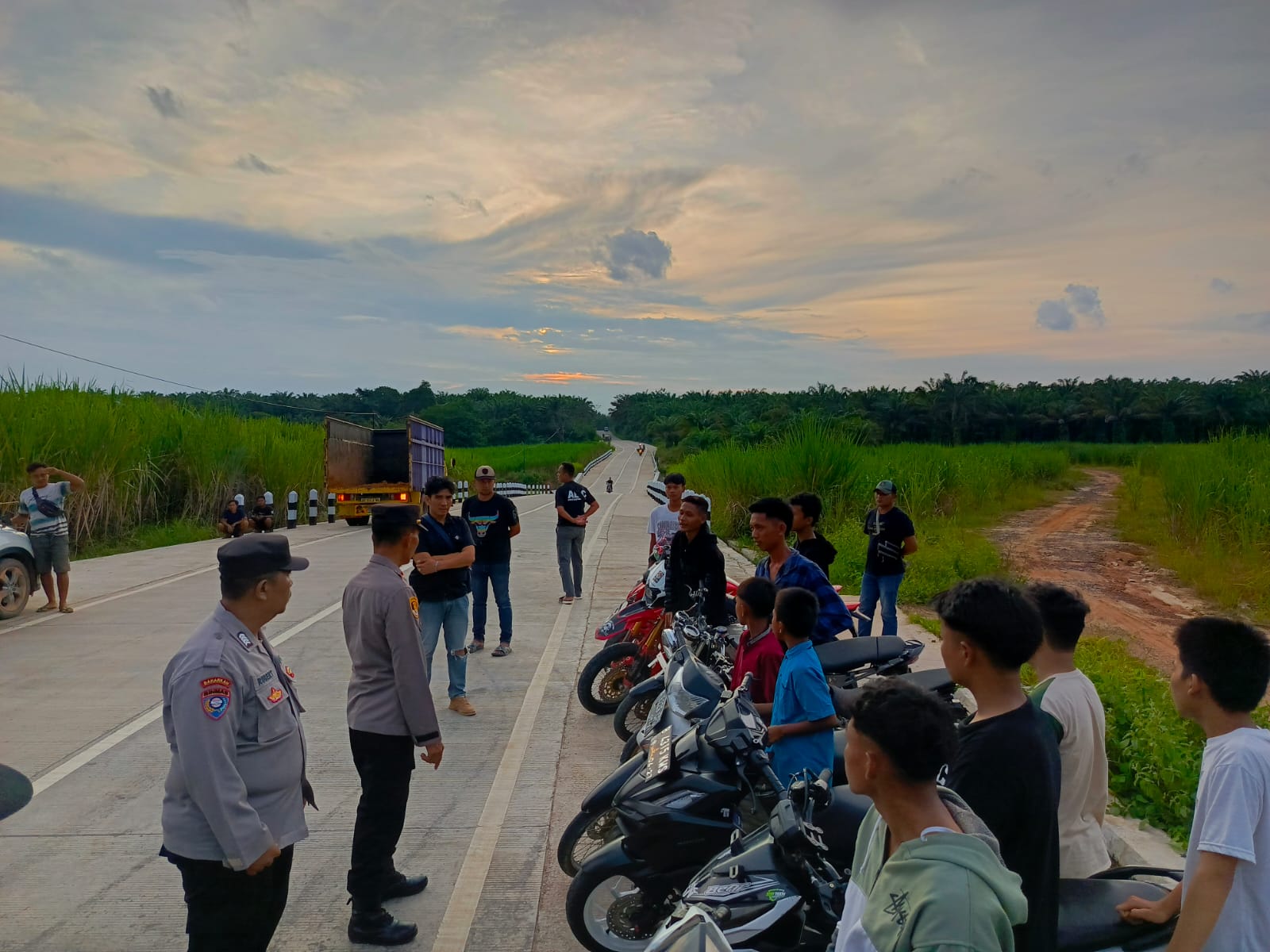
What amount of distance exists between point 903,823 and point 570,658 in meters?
6.75

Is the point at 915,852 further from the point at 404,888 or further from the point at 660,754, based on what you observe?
the point at 404,888

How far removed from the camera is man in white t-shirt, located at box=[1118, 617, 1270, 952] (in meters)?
2.14

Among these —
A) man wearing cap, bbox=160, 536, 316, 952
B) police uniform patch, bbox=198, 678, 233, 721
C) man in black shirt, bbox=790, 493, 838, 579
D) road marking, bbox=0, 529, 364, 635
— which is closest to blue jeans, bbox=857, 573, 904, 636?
man in black shirt, bbox=790, 493, 838, 579

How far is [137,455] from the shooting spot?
18609 millimetres

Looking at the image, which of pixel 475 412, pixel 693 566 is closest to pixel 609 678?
pixel 693 566

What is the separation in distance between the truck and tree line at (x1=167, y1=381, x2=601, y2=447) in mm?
26713

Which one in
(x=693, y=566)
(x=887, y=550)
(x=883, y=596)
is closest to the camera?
(x=693, y=566)

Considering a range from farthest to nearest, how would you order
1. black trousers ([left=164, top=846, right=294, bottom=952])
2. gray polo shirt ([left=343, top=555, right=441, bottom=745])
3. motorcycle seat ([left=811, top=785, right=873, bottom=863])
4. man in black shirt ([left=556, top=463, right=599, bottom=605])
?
man in black shirt ([left=556, top=463, right=599, bottom=605]) → gray polo shirt ([left=343, top=555, right=441, bottom=745]) → motorcycle seat ([left=811, top=785, right=873, bottom=863]) → black trousers ([left=164, top=846, right=294, bottom=952])

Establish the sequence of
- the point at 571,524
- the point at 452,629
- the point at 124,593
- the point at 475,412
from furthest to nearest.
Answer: the point at 475,412, the point at 124,593, the point at 571,524, the point at 452,629

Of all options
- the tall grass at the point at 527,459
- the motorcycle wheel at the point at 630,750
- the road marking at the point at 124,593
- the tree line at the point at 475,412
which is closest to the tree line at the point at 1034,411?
the tall grass at the point at 527,459

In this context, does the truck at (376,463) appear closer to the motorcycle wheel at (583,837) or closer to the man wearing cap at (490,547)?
the man wearing cap at (490,547)

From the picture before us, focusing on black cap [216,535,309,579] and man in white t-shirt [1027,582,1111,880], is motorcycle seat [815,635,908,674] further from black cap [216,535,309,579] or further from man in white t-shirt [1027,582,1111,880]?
black cap [216,535,309,579]

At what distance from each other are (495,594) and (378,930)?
4.87m

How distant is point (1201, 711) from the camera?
7.66 ft
